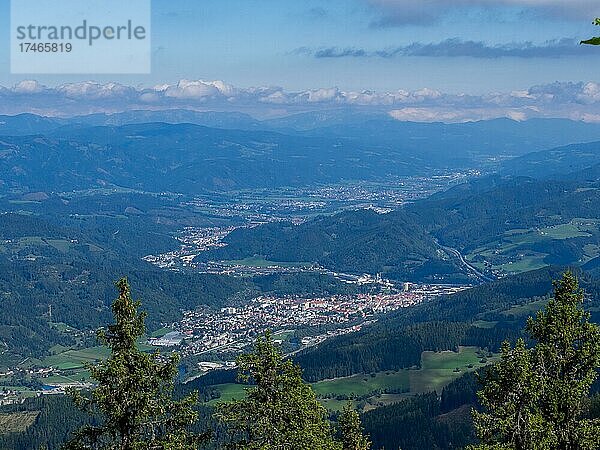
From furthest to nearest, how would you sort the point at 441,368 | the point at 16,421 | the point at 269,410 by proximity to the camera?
the point at 441,368 → the point at 16,421 → the point at 269,410

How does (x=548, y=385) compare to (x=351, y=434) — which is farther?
(x=351, y=434)

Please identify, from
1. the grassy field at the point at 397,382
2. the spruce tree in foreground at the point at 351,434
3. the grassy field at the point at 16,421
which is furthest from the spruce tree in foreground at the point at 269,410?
the grassy field at the point at 16,421

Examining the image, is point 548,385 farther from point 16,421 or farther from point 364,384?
point 364,384

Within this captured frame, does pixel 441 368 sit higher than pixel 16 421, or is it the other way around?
pixel 441 368

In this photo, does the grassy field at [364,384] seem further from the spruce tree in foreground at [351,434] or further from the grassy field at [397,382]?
the spruce tree in foreground at [351,434]

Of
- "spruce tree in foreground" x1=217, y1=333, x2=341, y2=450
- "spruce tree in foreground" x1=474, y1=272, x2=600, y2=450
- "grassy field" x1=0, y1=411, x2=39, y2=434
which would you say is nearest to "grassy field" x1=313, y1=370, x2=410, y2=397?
"grassy field" x1=0, y1=411, x2=39, y2=434

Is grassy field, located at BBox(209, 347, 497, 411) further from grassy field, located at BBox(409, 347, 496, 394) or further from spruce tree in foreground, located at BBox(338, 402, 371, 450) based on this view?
spruce tree in foreground, located at BBox(338, 402, 371, 450)

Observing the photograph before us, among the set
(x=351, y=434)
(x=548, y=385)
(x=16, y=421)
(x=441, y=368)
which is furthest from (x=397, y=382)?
(x=548, y=385)
